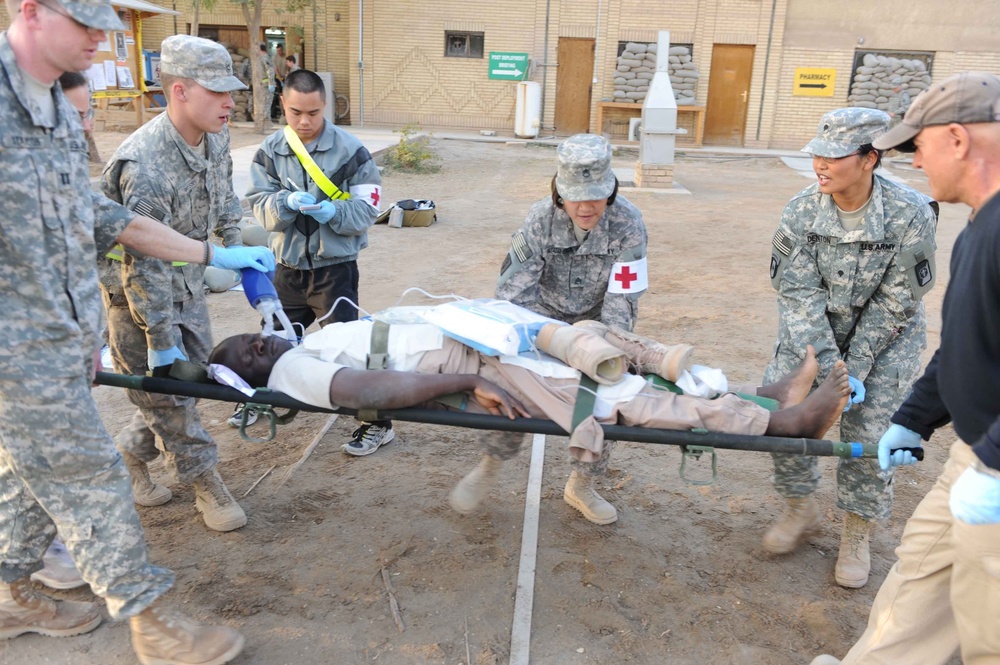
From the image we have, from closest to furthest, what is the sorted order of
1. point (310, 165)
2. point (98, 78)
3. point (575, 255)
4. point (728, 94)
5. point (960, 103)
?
point (960, 103), point (575, 255), point (310, 165), point (98, 78), point (728, 94)

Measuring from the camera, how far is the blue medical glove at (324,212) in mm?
3744

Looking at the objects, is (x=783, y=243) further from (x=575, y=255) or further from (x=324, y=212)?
(x=324, y=212)

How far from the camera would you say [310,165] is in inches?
152

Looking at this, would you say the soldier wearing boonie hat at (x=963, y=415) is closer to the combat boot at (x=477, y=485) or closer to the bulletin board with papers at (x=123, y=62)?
the combat boot at (x=477, y=485)

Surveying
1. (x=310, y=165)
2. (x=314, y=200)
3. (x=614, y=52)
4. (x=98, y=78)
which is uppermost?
(x=614, y=52)

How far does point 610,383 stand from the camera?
2.82 m

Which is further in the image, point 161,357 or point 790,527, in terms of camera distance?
point 790,527

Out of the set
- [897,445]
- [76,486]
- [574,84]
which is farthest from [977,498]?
[574,84]

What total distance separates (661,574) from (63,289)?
242cm

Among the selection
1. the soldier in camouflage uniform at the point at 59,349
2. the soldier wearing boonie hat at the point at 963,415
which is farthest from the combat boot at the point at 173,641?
the soldier wearing boonie hat at the point at 963,415

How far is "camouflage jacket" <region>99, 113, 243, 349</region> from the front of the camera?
3.00 meters

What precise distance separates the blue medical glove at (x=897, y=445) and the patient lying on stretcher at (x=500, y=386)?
0.28m

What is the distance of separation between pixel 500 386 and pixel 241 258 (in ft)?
3.59

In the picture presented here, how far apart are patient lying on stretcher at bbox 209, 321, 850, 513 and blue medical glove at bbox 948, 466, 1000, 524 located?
2.96ft
